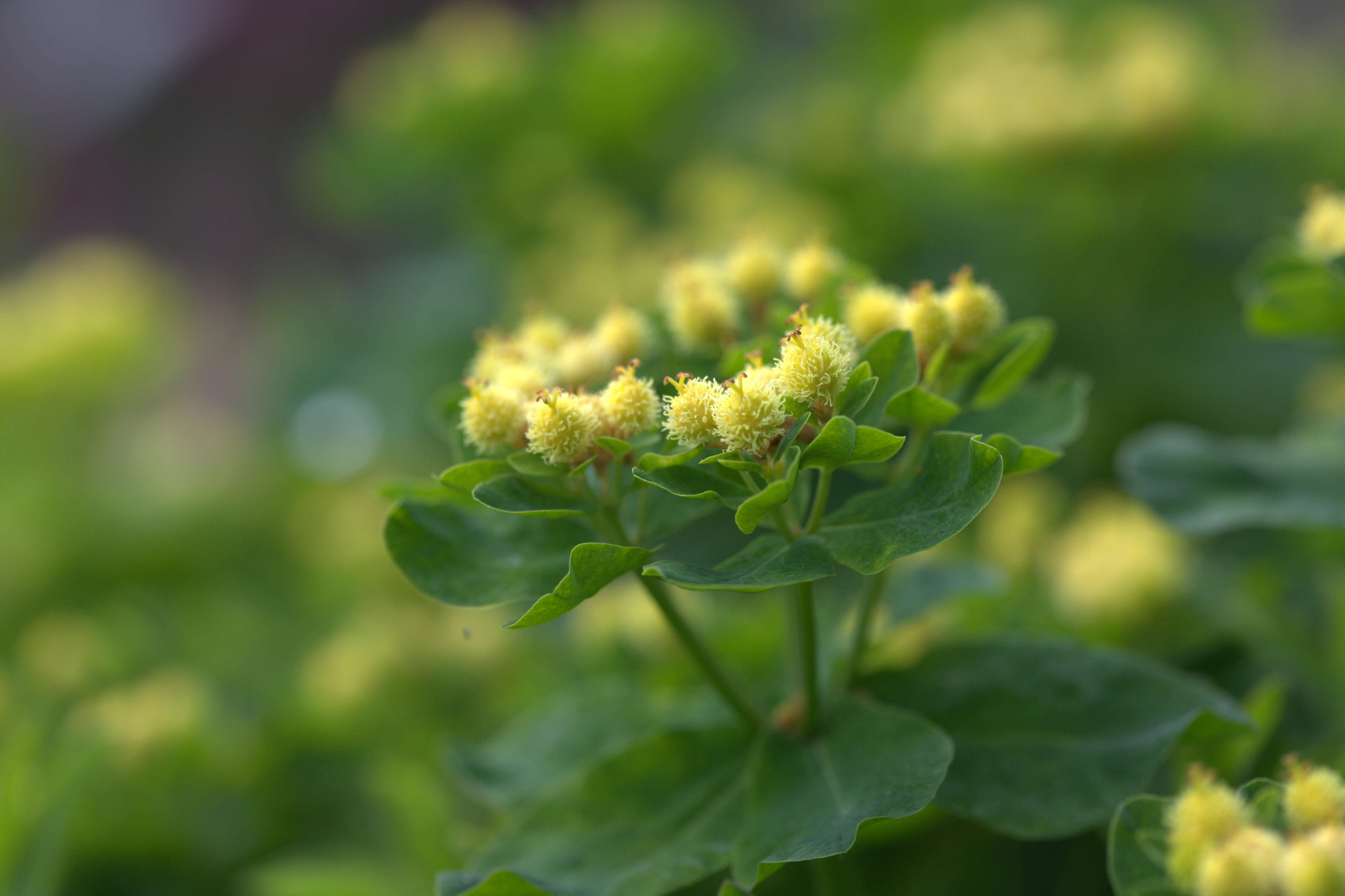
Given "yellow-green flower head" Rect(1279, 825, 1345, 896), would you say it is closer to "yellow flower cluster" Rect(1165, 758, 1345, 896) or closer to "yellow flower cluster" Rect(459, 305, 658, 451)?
"yellow flower cluster" Rect(1165, 758, 1345, 896)

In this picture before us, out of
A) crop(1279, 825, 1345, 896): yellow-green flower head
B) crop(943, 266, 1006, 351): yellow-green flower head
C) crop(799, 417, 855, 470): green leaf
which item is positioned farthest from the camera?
crop(943, 266, 1006, 351): yellow-green flower head

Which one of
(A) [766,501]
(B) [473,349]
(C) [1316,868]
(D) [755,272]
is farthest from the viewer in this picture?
(B) [473,349]

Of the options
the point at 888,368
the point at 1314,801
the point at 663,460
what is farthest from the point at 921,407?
the point at 1314,801

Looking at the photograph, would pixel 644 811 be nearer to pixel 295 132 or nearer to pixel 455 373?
pixel 455 373

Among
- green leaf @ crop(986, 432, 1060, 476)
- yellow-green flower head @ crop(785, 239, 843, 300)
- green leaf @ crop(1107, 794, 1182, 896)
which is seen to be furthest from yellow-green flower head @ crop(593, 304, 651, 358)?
green leaf @ crop(1107, 794, 1182, 896)

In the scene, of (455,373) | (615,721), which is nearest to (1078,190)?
(455,373)

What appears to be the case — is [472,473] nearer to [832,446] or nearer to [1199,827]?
[832,446]
